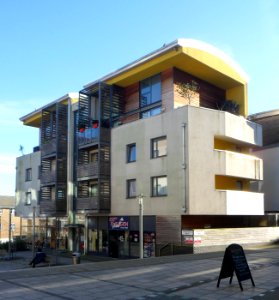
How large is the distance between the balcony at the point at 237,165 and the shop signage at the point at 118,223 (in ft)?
24.5

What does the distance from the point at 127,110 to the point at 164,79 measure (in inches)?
184

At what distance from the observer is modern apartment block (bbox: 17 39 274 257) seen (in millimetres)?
28188

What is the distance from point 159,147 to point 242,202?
6669 mm

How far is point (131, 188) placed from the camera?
105 ft

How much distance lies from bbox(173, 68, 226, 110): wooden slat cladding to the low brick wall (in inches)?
372

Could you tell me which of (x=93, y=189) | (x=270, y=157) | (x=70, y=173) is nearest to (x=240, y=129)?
(x=270, y=157)

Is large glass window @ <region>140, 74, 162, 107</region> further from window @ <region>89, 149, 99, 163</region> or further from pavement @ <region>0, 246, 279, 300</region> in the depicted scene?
pavement @ <region>0, 246, 279, 300</region>

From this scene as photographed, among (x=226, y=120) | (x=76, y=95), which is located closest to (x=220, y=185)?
(x=226, y=120)

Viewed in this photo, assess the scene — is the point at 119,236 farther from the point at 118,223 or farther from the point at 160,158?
the point at 160,158

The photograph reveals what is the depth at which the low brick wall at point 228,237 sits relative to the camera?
2592cm

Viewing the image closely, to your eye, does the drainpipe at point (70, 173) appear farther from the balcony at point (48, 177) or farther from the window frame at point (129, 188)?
the window frame at point (129, 188)

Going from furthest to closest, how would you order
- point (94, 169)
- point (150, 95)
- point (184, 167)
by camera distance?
point (94, 169) < point (150, 95) < point (184, 167)

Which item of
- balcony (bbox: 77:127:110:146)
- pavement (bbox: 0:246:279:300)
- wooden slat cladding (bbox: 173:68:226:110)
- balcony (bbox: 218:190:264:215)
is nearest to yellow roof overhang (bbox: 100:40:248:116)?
wooden slat cladding (bbox: 173:68:226:110)

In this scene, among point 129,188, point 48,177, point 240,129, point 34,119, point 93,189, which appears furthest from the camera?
point 34,119
